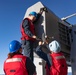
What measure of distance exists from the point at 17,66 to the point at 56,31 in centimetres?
228

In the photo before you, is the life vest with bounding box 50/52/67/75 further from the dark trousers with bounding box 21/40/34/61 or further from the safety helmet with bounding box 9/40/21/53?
the safety helmet with bounding box 9/40/21/53

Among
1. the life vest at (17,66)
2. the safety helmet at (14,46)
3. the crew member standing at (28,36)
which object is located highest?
the crew member standing at (28,36)

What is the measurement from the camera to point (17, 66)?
464 cm

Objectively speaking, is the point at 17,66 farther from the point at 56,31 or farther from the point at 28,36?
the point at 56,31

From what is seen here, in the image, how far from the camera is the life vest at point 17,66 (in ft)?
15.1

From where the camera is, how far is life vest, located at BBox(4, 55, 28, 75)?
461cm

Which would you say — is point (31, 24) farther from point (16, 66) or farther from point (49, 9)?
point (16, 66)

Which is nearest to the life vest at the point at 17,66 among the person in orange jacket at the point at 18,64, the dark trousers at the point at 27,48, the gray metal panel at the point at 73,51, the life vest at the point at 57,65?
the person in orange jacket at the point at 18,64

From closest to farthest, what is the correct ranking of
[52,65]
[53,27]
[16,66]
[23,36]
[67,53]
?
[16,66], [52,65], [23,36], [53,27], [67,53]

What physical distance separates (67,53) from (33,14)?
5.69 feet

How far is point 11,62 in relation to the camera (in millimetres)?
4746

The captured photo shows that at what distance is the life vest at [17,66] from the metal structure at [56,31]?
1.29m

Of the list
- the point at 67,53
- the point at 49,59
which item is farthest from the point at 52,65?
the point at 67,53

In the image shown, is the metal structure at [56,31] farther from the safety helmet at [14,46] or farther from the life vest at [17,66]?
the life vest at [17,66]
